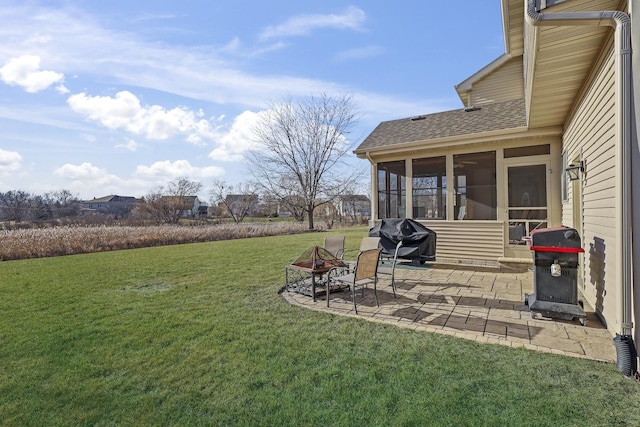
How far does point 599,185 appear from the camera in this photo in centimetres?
387

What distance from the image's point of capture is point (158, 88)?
386 inches

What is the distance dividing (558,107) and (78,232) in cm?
1687

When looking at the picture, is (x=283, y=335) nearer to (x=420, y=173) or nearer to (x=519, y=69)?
(x=420, y=173)

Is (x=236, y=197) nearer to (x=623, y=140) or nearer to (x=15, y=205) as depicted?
(x=15, y=205)

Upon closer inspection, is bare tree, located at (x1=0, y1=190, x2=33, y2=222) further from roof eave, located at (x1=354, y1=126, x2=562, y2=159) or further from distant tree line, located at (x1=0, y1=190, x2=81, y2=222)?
roof eave, located at (x1=354, y1=126, x2=562, y2=159)

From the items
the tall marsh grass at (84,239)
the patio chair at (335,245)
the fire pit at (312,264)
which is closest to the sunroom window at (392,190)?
the patio chair at (335,245)

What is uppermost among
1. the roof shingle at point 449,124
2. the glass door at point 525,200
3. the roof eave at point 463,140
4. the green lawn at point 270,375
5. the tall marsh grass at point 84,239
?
the roof shingle at point 449,124

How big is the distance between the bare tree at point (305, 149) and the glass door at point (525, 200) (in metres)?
17.9

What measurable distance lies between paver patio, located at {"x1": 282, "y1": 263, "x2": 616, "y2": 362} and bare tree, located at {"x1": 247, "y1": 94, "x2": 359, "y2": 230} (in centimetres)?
1909

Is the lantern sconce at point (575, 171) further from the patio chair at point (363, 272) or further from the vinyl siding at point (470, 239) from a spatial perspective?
the patio chair at point (363, 272)

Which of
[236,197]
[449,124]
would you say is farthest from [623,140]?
[236,197]

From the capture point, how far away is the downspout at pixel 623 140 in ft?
9.03

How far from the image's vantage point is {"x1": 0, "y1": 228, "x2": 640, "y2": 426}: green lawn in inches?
87.4

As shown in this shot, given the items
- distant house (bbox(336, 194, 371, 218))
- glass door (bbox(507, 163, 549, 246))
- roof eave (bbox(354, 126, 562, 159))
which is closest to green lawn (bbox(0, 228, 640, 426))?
glass door (bbox(507, 163, 549, 246))
